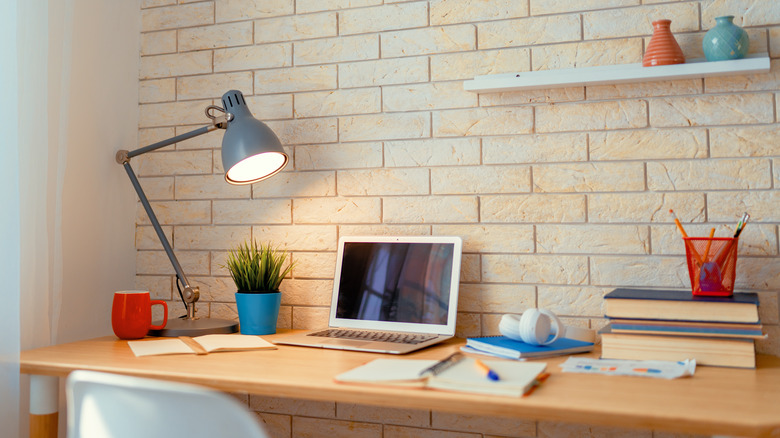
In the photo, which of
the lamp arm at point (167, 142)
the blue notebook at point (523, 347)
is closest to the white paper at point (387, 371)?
the blue notebook at point (523, 347)

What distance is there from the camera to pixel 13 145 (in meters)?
1.38

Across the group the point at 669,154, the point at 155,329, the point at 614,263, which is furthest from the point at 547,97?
the point at 155,329

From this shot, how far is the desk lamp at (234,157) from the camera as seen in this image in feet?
5.05

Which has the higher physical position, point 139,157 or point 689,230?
point 139,157

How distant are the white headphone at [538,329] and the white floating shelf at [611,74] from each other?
1.73 ft

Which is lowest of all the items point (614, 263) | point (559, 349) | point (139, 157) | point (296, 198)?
point (559, 349)

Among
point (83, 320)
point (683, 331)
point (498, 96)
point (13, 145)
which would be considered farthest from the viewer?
point (83, 320)

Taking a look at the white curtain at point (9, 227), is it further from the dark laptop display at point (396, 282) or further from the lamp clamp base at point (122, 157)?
the dark laptop display at point (396, 282)

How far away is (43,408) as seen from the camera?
1321mm

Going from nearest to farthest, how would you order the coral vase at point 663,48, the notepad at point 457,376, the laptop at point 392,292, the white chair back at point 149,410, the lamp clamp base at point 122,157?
the white chair back at point 149,410
the notepad at point 457,376
the coral vase at point 663,48
the laptop at point 392,292
the lamp clamp base at point 122,157

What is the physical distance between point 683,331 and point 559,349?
23cm

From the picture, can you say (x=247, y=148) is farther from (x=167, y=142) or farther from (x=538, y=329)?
(x=538, y=329)

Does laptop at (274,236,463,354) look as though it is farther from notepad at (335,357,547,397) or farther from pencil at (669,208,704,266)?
pencil at (669,208,704,266)

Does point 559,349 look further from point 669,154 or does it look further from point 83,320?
point 83,320
